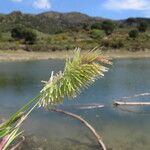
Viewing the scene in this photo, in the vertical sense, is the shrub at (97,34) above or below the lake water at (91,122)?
below

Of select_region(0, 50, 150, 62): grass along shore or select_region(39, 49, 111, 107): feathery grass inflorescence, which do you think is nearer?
select_region(39, 49, 111, 107): feathery grass inflorescence

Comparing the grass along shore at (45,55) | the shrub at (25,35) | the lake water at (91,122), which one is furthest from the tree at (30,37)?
the lake water at (91,122)

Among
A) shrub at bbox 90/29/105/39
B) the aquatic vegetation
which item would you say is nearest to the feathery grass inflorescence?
the aquatic vegetation

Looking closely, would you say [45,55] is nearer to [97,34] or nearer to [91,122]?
[97,34]

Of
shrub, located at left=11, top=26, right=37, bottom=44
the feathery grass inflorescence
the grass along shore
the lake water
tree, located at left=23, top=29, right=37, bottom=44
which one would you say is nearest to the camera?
the feathery grass inflorescence

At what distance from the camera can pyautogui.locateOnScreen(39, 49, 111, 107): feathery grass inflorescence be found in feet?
12.6

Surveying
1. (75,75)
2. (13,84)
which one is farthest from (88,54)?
(13,84)

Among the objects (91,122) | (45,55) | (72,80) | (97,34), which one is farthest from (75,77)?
(97,34)

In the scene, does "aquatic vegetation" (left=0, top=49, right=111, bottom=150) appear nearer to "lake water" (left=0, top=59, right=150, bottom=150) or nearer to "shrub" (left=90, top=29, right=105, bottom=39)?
"lake water" (left=0, top=59, right=150, bottom=150)

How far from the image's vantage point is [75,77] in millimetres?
3811

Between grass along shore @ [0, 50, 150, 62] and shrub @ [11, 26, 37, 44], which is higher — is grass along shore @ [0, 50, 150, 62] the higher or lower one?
the lower one

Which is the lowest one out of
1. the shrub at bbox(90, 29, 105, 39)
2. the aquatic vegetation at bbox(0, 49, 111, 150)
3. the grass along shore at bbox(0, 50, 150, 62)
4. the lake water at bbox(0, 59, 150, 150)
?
the grass along shore at bbox(0, 50, 150, 62)

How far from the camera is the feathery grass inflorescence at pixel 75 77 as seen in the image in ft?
12.6

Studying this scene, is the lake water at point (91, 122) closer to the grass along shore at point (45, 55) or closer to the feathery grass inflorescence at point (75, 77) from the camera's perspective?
the feathery grass inflorescence at point (75, 77)
